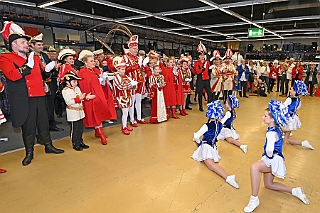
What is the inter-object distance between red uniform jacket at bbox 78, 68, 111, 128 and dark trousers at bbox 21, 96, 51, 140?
0.61 meters

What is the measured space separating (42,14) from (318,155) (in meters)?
10.0

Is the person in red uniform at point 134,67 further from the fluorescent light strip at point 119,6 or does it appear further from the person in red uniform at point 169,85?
the fluorescent light strip at point 119,6

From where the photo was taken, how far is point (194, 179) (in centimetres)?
256

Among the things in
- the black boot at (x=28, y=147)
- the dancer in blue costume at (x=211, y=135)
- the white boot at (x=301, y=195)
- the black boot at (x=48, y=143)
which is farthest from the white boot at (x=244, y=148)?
the black boot at (x=28, y=147)

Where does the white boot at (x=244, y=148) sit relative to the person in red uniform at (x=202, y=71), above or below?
below

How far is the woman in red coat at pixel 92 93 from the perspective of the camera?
3484mm

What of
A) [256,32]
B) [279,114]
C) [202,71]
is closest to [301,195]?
[279,114]

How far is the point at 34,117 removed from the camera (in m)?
→ 2.99

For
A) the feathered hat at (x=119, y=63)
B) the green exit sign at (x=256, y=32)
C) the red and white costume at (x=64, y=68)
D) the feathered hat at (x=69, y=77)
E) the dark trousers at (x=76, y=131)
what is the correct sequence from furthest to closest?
the green exit sign at (x=256, y=32) → the feathered hat at (x=119, y=63) → the dark trousers at (x=76, y=131) → the red and white costume at (x=64, y=68) → the feathered hat at (x=69, y=77)

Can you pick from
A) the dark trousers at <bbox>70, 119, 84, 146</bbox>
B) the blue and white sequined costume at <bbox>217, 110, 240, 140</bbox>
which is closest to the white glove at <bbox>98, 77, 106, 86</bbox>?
the dark trousers at <bbox>70, 119, 84, 146</bbox>

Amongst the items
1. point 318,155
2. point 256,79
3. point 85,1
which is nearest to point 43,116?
point 318,155

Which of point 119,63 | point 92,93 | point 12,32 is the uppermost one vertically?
point 12,32

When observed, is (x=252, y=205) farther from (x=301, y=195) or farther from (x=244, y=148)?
(x=244, y=148)

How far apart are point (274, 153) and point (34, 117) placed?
2.83 meters
